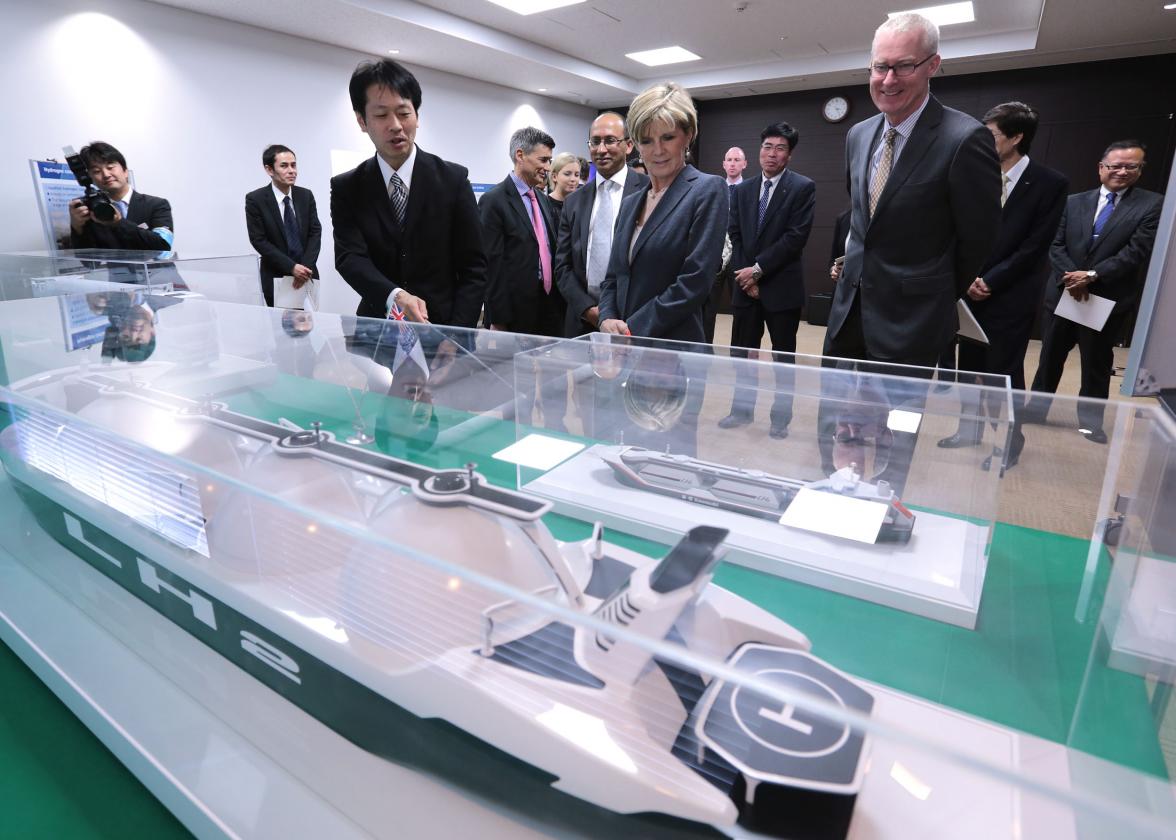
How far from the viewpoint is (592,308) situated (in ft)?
8.65

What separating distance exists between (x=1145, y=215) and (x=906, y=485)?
3.28 m

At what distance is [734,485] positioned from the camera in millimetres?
1504

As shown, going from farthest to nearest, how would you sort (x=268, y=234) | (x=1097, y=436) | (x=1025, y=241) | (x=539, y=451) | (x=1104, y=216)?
(x=268, y=234), (x=1104, y=216), (x=1025, y=241), (x=539, y=451), (x=1097, y=436)

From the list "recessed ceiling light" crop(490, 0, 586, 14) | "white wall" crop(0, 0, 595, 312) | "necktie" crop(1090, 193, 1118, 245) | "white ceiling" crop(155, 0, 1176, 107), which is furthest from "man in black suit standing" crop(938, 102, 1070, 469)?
"white wall" crop(0, 0, 595, 312)

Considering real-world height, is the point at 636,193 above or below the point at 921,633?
above

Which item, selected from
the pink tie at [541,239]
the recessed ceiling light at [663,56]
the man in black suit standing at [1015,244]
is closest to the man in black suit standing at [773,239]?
the man in black suit standing at [1015,244]

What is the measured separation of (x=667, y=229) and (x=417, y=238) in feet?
2.72

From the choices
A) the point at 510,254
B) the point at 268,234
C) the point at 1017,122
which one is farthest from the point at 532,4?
the point at 1017,122

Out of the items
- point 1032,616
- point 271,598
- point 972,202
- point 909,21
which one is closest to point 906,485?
point 1032,616

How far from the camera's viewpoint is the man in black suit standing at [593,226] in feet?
8.54

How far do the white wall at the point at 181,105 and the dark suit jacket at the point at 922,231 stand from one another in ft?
18.3

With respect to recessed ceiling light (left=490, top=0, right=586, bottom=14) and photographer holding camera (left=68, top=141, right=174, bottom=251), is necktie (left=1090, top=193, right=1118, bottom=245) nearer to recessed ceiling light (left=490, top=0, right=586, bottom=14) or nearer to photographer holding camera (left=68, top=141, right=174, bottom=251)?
recessed ceiling light (left=490, top=0, right=586, bottom=14)

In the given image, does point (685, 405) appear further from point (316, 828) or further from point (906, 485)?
point (316, 828)

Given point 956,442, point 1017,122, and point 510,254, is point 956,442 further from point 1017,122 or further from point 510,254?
point 510,254
